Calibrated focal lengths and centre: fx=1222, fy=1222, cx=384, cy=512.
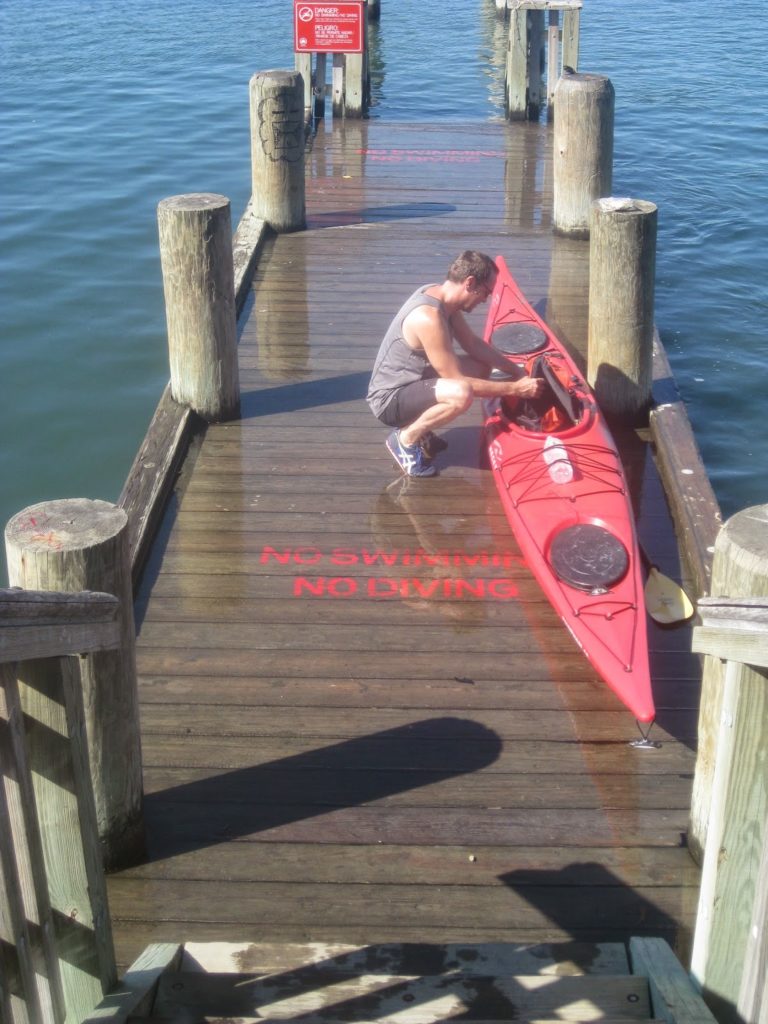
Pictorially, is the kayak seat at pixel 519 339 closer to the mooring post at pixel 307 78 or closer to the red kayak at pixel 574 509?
the red kayak at pixel 574 509

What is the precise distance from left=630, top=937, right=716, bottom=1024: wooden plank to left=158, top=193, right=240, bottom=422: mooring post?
13.8 ft

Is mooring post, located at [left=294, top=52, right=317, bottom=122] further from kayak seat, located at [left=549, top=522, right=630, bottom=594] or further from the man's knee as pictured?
kayak seat, located at [left=549, top=522, right=630, bottom=594]

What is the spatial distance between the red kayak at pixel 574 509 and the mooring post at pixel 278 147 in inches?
123

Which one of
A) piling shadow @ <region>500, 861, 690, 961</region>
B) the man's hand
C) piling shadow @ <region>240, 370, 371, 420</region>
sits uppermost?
the man's hand

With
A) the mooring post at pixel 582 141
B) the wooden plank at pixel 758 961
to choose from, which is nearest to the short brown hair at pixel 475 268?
the mooring post at pixel 582 141

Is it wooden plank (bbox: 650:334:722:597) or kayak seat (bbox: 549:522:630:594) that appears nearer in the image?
kayak seat (bbox: 549:522:630:594)

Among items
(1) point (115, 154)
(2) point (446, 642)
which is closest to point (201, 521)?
(2) point (446, 642)

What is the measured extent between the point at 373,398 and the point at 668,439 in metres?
1.63

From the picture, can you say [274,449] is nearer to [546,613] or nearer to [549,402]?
[549,402]

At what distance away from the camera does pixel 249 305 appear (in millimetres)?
8719

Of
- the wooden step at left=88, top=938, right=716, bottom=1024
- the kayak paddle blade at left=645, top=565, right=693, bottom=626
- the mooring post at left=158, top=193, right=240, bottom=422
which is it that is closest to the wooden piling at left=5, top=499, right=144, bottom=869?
the wooden step at left=88, top=938, right=716, bottom=1024

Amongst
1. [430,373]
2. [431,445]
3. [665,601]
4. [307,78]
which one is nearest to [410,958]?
[665,601]

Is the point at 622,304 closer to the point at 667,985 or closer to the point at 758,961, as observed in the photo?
the point at 667,985

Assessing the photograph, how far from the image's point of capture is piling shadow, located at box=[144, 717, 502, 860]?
4.21 metres
